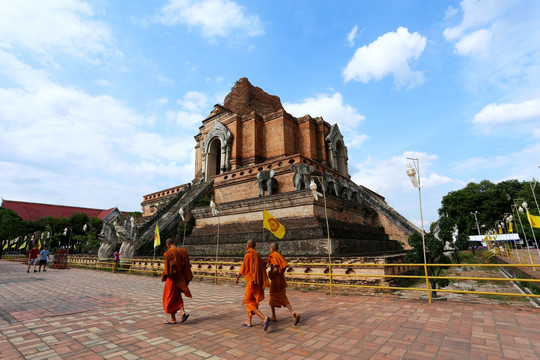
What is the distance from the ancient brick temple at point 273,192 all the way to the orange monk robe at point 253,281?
4230mm

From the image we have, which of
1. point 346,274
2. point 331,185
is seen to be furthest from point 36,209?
point 346,274

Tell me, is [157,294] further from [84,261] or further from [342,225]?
[84,261]

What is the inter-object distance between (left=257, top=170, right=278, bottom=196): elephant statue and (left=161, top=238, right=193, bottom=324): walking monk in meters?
9.47

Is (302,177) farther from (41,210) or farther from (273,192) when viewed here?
(41,210)

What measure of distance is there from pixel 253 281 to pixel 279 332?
85 centimetres

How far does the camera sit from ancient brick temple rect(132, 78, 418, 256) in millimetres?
11117

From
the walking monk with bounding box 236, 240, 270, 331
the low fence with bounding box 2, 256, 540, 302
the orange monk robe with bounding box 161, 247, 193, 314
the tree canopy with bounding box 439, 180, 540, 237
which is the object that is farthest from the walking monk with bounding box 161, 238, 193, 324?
the tree canopy with bounding box 439, 180, 540, 237

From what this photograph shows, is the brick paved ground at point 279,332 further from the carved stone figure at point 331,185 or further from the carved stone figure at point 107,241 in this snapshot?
the carved stone figure at point 107,241

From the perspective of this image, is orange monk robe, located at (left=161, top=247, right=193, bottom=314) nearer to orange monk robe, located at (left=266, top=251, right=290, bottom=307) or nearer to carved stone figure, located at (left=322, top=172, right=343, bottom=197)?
orange monk robe, located at (left=266, top=251, right=290, bottom=307)

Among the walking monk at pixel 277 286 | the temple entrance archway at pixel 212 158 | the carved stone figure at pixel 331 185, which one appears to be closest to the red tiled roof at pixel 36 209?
the temple entrance archway at pixel 212 158

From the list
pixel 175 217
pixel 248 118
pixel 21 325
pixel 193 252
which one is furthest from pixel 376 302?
pixel 248 118

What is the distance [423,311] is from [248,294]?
3.33 metres

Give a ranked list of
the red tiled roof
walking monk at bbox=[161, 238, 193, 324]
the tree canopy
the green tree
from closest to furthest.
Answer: walking monk at bbox=[161, 238, 193, 324] → the green tree → the tree canopy → the red tiled roof

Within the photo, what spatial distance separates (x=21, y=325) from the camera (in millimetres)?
4398
